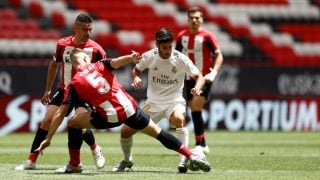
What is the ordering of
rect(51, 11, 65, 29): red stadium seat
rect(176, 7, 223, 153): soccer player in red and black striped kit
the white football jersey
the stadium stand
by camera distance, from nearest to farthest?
the white football jersey, rect(176, 7, 223, 153): soccer player in red and black striped kit, the stadium stand, rect(51, 11, 65, 29): red stadium seat

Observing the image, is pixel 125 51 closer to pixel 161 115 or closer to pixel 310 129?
pixel 310 129

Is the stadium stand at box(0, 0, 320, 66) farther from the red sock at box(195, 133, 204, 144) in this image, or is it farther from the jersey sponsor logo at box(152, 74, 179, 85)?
the jersey sponsor logo at box(152, 74, 179, 85)

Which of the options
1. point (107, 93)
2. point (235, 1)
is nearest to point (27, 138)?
point (107, 93)

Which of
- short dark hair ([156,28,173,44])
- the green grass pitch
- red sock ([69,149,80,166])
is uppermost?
short dark hair ([156,28,173,44])

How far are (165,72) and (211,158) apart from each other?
89.7 inches

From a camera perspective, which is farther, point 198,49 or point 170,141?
point 198,49

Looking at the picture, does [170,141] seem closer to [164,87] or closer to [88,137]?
[164,87]

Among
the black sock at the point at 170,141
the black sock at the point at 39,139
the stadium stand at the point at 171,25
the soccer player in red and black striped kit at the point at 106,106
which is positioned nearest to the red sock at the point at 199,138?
the black sock at the point at 39,139

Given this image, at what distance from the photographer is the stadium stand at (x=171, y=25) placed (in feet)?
76.0

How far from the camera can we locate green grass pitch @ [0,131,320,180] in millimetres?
9502

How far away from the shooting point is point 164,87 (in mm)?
10586

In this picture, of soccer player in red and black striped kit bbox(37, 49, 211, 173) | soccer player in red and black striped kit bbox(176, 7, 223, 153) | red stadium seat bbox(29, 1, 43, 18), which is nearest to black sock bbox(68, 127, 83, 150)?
soccer player in red and black striped kit bbox(37, 49, 211, 173)

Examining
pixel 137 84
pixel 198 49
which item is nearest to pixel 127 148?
pixel 137 84

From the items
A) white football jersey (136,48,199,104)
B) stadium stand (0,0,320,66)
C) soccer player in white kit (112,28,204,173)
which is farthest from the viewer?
stadium stand (0,0,320,66)
